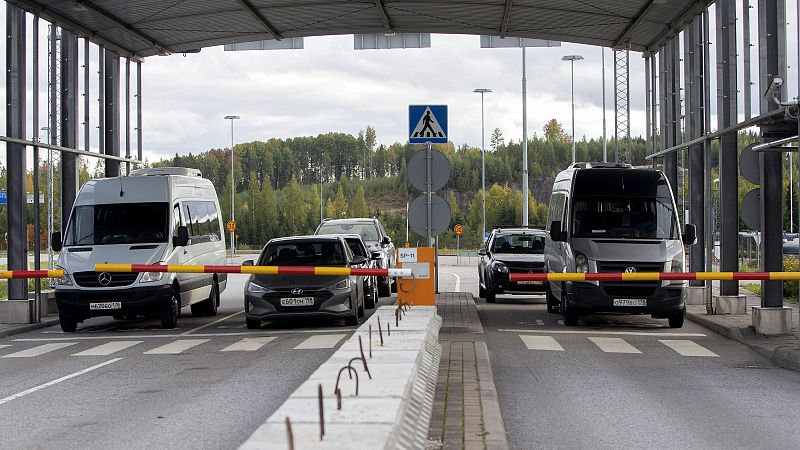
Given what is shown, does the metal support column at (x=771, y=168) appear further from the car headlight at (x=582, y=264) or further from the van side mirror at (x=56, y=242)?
the van side mirror at (x=56, y=242)

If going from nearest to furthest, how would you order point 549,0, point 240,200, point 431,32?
point 549,0 → point 431,32 → point 240,200

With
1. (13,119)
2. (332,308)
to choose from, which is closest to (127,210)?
(13,119)

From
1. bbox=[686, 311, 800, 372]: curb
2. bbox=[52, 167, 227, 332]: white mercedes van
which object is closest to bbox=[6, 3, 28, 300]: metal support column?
bbox=[52, 167, 227, 332]: white mercedes van

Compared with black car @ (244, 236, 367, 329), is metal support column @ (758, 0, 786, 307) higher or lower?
higher

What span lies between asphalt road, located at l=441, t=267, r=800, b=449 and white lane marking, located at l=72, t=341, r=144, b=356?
5.37 meters

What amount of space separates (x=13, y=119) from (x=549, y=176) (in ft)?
484

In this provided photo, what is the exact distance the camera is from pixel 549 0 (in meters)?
21.3

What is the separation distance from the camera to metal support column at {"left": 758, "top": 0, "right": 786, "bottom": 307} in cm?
1672

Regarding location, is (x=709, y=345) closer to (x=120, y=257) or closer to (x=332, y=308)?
(x=332, y=308)

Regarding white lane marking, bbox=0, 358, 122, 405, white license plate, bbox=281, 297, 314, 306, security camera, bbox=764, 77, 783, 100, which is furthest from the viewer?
white license plate, bbox=281, 297, 314, 306

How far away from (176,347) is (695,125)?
37.1 ft

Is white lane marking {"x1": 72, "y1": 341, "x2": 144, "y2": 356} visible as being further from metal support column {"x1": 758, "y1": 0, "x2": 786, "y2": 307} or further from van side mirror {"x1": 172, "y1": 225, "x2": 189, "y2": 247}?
metal support column {"x1": 758, "y1": 0, "x2": 786, "y2": 307}

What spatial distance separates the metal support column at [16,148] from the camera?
2005 centimetres

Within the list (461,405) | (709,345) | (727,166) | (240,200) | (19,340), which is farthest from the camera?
(240,200)
